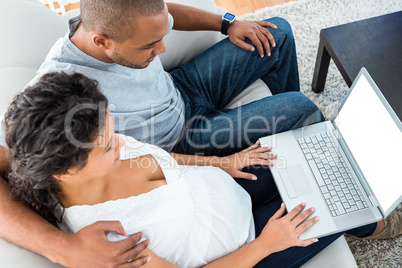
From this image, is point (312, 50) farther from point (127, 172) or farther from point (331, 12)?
point (127, 172)

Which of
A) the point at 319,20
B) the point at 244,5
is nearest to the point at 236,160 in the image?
the point at 319,20

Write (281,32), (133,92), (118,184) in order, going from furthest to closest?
(281,32)
(133,92)
(118,184)

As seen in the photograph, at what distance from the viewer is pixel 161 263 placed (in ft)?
3.11

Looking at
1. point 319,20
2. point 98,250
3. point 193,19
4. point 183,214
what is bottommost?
point 319,20

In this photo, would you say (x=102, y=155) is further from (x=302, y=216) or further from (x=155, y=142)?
(x=302, y=216)

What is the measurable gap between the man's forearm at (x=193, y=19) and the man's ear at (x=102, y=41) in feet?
1.38

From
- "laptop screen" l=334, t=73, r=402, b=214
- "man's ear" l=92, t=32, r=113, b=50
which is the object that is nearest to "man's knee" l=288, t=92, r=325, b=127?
"laptop screen" l=334, t=73, r=402, b=214

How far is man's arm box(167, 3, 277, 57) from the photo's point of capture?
57.0 inches

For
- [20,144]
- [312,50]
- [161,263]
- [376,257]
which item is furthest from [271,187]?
[312,50]

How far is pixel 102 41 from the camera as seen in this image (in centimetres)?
110

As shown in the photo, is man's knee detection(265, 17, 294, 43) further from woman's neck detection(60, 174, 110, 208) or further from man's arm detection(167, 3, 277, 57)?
woman's neck detection(60, 174, 110, 208)

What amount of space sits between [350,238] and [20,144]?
1.29 metres

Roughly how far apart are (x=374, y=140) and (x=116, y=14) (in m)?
0.80

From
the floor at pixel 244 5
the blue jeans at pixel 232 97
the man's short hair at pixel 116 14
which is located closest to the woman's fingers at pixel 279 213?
the blue jeans at pixel 232 97
